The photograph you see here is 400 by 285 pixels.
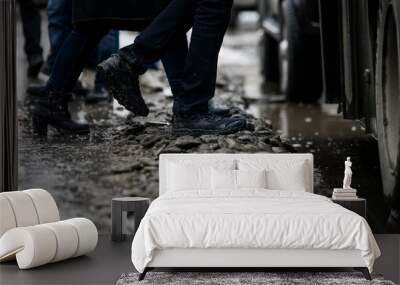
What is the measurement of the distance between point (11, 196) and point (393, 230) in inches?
103

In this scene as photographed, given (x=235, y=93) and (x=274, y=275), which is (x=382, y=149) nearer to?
(x=235, y=93)

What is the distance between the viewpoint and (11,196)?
465 centimetres

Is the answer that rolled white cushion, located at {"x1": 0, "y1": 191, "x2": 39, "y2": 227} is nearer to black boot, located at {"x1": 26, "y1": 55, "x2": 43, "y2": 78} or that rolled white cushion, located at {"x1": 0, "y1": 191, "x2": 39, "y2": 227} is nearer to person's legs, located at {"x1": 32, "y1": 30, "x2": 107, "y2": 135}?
person's legs, located at {"x1": 32, "y1": 30, "x2": 107, "y2": 135}

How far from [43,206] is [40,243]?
0.52 meters

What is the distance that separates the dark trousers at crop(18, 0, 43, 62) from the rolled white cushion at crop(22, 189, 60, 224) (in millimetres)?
1252

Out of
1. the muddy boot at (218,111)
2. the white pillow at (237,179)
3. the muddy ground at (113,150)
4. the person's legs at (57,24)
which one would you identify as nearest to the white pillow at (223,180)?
the white pillow at (237,179)

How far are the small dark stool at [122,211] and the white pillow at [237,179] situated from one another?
1.70ft

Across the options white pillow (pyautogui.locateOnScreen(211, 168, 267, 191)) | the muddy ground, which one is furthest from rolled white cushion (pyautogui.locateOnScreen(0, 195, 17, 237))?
white pillow (pyautogui.locateOnScreen(211, 168, 267, 191))

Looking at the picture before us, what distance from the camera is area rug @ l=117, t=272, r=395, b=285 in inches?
160

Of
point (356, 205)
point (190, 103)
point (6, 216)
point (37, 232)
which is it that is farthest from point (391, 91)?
point (6, 216)

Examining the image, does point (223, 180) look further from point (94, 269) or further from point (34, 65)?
point (34, 65)

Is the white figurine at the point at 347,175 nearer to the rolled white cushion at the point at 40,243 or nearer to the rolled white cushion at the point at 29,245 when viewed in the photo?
the rolled white cushion at the point at 40,243

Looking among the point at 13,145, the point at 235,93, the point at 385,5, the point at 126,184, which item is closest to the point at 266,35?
the point at 235,93

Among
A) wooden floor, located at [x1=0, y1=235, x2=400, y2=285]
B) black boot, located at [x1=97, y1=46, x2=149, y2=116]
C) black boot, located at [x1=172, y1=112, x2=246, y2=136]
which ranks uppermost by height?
black boot, located at [x1=97, y1=46, x2=149, y2=116]
